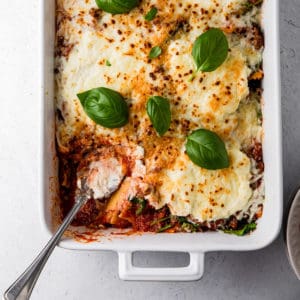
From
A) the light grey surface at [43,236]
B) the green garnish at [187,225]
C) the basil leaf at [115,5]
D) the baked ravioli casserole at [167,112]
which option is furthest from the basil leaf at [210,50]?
the green garnish at [187,225]

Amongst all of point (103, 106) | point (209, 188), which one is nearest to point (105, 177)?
point (103, 106)

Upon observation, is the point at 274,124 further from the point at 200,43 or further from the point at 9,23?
the point at 9,23

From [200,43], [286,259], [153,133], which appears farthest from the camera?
[286,259]

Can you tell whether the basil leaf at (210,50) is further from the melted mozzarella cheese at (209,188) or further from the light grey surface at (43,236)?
the light grey surface at (43,236)

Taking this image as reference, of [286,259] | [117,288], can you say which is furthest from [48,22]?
[286,259]

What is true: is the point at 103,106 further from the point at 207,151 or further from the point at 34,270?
the point at 34,270

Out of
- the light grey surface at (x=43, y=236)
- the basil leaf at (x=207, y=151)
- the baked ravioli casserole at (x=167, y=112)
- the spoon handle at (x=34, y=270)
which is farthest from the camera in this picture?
the light grey surface at (x=43, y=236)
